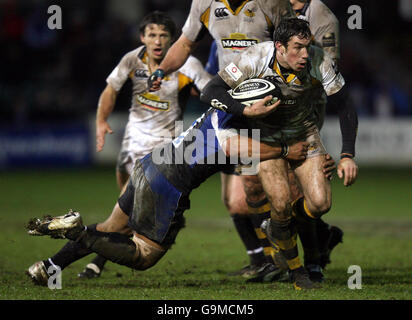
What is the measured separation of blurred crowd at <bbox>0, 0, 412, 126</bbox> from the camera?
1880 cm

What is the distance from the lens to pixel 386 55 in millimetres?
21328

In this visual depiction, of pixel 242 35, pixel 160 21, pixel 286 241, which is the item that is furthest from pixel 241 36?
pixel 286 241

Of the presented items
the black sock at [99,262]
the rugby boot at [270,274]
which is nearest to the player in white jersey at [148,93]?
the black sock at [99,262]

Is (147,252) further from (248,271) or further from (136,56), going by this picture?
(136,56)

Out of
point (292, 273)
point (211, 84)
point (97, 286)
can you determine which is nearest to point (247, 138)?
point (211, 84)

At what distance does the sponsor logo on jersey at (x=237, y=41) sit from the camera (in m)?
7.00

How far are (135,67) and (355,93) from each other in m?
12.1

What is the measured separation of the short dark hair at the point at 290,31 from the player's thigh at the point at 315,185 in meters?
1.04

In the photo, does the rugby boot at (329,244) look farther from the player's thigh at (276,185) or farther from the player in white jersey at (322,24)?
the player in white jersey at (322,24)

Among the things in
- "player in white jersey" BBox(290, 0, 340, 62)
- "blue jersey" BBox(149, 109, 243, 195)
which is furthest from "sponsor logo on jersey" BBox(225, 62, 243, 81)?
"player in white jersey" BBox(290, 0, 340, 62)

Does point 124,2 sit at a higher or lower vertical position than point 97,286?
higher
